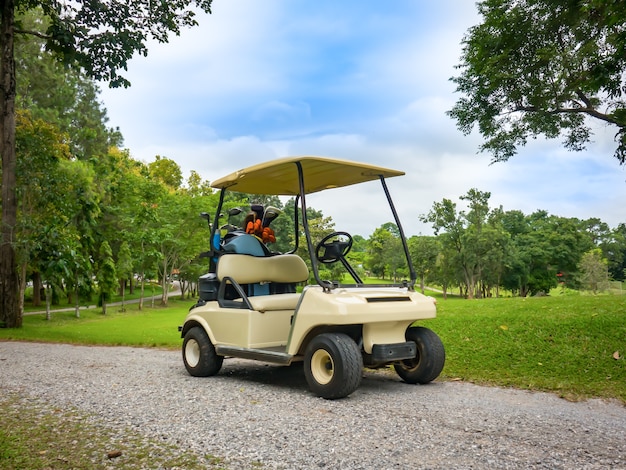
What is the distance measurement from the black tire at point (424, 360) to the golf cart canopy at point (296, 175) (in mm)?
2080

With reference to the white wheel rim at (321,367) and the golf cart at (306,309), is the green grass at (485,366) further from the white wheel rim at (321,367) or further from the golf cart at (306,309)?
the white wheel rim at (321,367)

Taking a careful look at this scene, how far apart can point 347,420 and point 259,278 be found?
3165mm

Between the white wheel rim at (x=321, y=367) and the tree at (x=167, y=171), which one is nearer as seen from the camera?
the white wheel rim at (x=321, y=367)

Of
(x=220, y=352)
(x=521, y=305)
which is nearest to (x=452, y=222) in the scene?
(x=521, y=305)

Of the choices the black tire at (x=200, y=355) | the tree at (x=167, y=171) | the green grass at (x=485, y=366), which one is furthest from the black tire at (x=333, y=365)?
the tree at (x=167, y=171)

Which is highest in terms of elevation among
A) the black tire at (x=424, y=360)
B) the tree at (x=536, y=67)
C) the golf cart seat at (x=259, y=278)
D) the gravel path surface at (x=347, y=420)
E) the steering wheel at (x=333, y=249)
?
the tree at (x=536, y=67)

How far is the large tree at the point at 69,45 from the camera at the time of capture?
15.6m

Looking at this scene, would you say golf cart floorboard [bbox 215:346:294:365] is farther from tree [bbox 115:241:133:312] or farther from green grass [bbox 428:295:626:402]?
tree [bbox 115:241:133:312]

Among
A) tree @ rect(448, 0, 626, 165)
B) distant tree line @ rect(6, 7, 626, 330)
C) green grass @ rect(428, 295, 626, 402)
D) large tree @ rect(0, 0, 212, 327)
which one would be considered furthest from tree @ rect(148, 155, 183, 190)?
green grass @ rect(428, 295, 626, 402)

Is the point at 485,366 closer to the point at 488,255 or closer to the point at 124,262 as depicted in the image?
the point at 124,262

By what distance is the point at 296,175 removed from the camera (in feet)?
25.6

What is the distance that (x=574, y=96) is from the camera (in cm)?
1448

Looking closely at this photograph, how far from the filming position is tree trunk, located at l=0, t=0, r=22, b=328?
51.8 feet

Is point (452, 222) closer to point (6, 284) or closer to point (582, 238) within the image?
point (582, 238)
